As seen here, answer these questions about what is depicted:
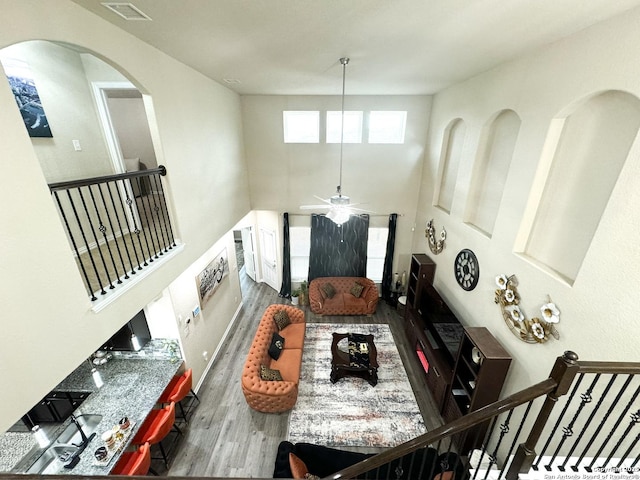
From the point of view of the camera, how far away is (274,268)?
799cm

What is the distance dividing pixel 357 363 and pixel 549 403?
12.4 feet

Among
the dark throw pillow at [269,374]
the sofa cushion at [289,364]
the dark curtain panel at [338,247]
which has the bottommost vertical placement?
the sofa cushion at [289,364]

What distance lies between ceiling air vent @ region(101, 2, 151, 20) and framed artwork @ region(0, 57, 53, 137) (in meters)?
1.66

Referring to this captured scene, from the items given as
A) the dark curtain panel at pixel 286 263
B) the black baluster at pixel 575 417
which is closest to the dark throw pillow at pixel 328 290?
the dark curtain panel at pixel 286 263

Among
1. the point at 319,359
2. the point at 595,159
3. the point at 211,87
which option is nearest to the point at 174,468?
the point at 319,359

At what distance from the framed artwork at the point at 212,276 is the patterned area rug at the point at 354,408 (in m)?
2.44

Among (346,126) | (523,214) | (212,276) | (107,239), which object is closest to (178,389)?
(212,276)

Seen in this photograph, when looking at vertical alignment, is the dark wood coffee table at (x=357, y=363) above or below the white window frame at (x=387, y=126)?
below

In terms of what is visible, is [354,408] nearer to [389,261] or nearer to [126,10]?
[389,261]

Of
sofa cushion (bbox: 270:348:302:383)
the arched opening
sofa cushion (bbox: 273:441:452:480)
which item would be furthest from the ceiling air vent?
sofa cushion (bbox: 270:348:302:383)

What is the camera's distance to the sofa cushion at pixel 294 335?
18.4 ft

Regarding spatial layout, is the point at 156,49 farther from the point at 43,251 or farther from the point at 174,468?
the point at 174,468

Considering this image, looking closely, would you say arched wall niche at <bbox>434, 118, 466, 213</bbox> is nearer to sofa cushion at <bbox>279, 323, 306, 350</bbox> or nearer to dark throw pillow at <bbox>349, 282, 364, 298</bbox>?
dark throw pillow at <bbox>349, 282, 364, 298</bbox>

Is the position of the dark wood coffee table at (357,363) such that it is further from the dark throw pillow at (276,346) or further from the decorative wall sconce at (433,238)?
the decorative wall sconce at (433,238)
